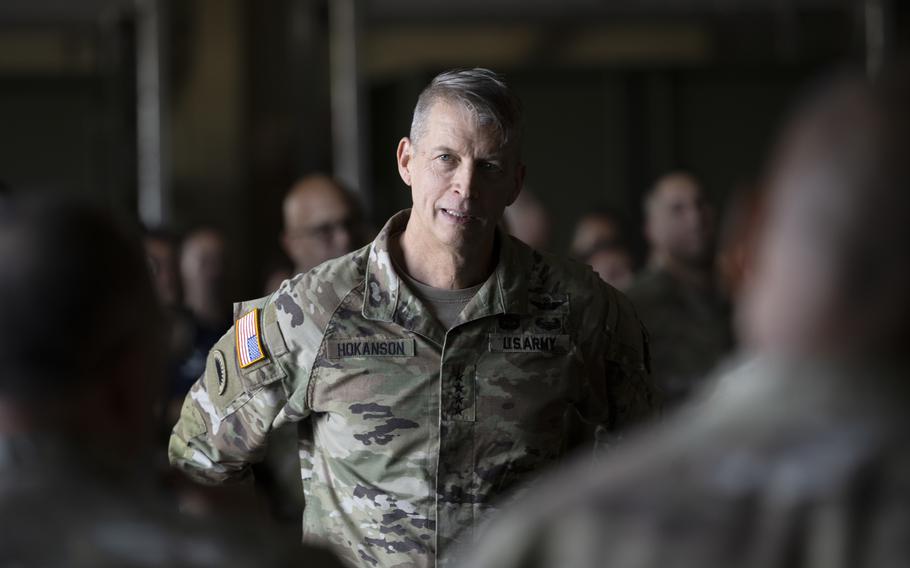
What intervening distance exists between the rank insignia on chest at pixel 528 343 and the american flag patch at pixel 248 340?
463 millimetres

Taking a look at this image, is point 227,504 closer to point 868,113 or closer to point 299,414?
point 868,113

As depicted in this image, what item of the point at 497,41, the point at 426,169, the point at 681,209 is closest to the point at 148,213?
the point at 497,41

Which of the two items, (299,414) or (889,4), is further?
(889,4)

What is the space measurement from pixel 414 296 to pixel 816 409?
1.77m

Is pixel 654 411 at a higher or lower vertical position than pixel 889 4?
lower

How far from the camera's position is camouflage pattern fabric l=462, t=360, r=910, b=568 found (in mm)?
1205

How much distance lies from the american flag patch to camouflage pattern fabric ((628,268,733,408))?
2.64m

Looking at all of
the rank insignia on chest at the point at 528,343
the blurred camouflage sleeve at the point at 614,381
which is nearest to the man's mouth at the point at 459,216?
the rank insignia on chest at the point at 528,343

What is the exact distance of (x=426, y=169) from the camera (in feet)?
9.81

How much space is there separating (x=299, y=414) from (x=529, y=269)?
56 cm

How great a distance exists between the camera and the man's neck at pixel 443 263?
2973 millimetres

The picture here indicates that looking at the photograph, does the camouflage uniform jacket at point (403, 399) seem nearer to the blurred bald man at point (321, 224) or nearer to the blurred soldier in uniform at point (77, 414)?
the blurred soldier in uniform at point (77, 414)

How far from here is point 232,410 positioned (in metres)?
2.91

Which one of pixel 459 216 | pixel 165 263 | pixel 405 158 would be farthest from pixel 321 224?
pixel 459 216
